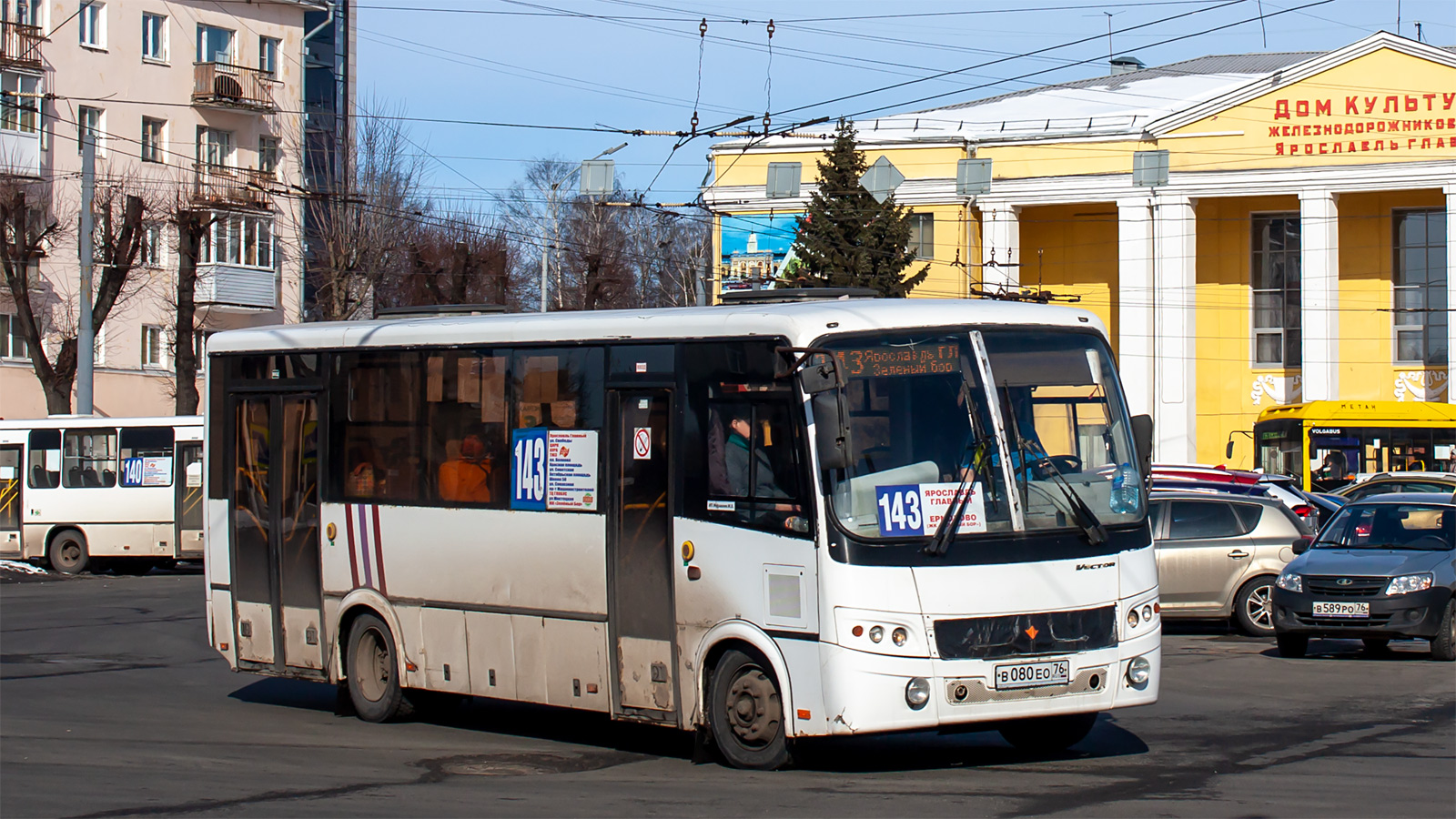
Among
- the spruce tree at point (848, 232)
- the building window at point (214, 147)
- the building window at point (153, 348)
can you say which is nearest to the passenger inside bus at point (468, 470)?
the spruce tree at point (848, 232)

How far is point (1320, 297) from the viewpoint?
56031 mm

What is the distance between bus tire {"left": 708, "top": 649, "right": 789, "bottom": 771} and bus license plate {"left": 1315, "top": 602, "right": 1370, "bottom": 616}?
26.9ft

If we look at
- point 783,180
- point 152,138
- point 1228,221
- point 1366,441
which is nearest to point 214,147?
point 152,138

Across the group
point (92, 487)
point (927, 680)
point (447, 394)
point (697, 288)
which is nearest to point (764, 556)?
point (927, 680)

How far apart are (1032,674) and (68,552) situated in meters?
26.0

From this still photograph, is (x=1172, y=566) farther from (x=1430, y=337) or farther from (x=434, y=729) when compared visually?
(x=1430, y=337)

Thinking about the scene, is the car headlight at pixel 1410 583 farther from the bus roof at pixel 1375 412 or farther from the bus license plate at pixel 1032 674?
the bus roof at pixel 1375 412

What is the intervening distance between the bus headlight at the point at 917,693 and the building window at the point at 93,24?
46.7 meters

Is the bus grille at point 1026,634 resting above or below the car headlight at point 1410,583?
above

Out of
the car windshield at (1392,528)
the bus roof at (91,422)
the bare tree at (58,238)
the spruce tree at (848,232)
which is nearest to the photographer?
the car windshield at (1392,528)

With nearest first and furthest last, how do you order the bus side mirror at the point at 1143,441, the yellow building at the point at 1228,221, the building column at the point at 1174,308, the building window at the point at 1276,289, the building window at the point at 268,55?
1. the bus side mirror at the point at 1143,441
2. the building window at the point at 268,55
3. the yellow building at the point at 1228,221
4. the building column at the point at 1174,308
5. the building window at the point at 1276,289

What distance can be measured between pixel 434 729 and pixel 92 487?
70.6ft

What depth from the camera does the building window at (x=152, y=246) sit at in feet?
133

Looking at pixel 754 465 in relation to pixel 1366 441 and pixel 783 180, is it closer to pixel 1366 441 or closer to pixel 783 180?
pixel 783 180
